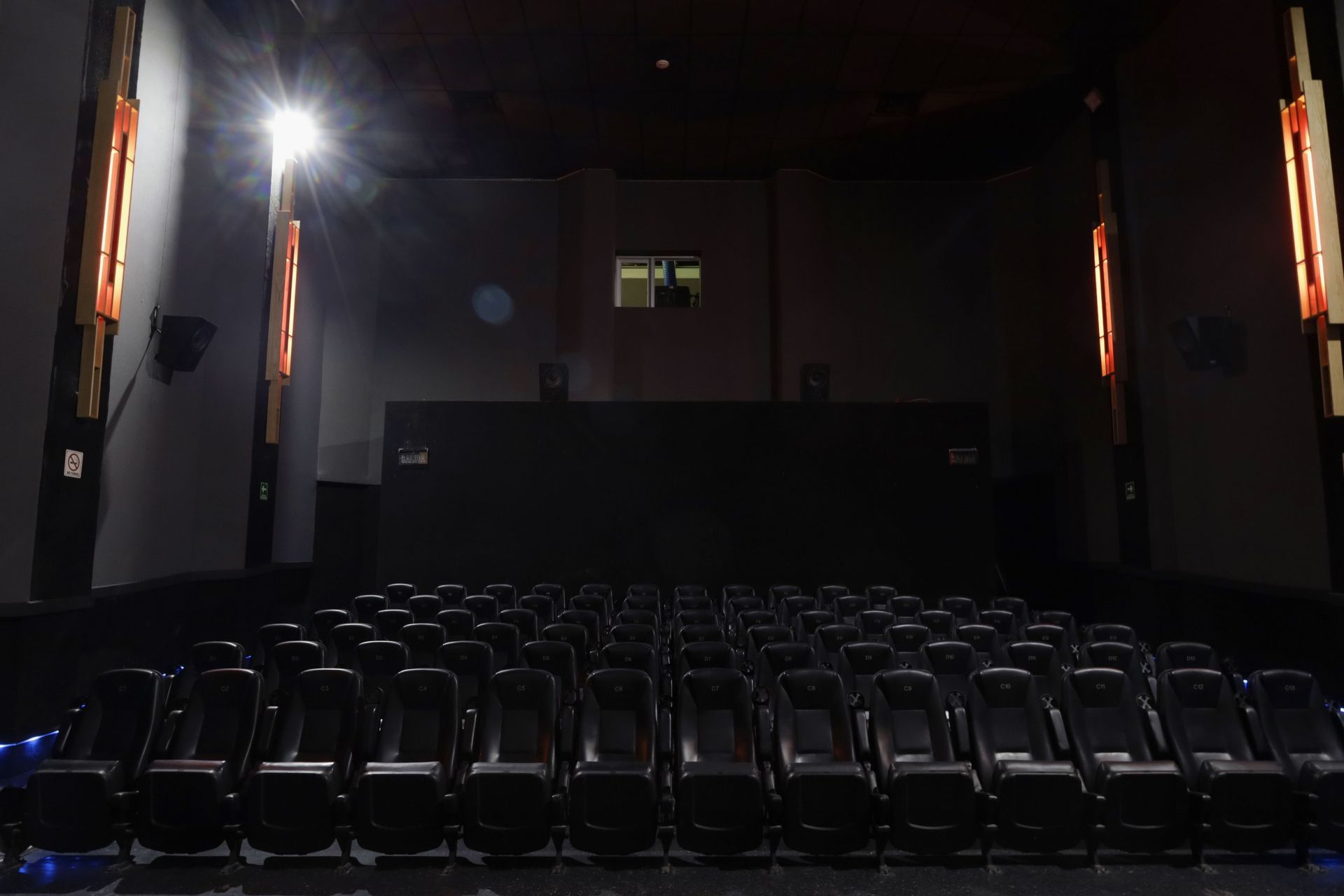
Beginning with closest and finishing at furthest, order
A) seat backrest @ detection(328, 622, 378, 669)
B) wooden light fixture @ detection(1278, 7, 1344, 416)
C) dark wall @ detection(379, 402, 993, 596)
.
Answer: seat backrest @ detection(328, 622, 378, 669), wooden light fixture @ detection(1278, 7, 1344, 416), dark wall @ detection(379, 402, 993, 596)

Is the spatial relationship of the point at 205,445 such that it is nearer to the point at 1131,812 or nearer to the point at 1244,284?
Result: the point at 1131,812

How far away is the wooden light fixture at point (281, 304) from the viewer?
963 cm

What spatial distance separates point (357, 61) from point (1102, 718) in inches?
418

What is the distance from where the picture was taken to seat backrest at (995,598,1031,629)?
8289 mm

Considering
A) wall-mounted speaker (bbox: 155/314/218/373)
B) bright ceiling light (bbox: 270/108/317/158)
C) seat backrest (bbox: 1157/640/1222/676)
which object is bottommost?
seat backrest (bbox: 1157/640/1222/676)

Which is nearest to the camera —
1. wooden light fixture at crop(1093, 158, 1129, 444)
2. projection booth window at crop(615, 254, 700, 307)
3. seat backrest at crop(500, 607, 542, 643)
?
seat backrest at crop(500, 607, 542, 643)

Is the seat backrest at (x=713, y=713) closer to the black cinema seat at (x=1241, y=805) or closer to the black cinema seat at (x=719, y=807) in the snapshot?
the black cinema seat at (x=719, y=807)

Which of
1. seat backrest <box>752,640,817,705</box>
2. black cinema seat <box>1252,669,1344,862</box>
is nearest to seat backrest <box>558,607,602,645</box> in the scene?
seat backrest <box>752,640,817,705</box>

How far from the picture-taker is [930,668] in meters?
5.66

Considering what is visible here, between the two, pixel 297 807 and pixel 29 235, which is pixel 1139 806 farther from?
pixel 29 235

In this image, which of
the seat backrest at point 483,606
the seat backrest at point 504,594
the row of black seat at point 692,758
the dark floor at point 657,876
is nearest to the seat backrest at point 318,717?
the row of black seat at point 692,758

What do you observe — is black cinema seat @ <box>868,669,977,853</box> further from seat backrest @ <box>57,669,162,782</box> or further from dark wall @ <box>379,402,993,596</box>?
dark wall @ <box>379,402,993,596</box>

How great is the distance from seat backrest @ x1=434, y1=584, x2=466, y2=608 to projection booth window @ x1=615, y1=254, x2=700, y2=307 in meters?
5.96

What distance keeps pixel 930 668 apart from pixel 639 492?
5631mm
